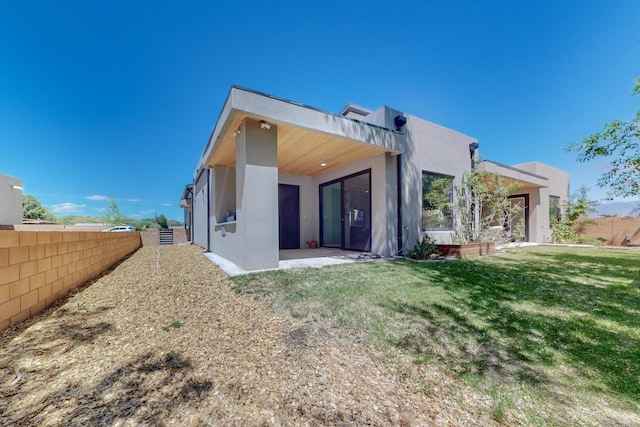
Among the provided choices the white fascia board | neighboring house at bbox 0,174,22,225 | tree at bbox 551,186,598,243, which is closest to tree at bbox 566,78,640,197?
the white fascia board

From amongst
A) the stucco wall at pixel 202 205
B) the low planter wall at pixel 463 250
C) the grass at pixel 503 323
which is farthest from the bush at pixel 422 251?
the stucco wall at pixel 202 205

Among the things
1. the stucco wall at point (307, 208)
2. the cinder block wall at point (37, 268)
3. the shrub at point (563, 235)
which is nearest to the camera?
the cinder block wall at point (37, 268)

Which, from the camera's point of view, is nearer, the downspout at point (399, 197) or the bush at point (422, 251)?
the bush at point (422, 251)

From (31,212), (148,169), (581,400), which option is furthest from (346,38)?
(31,212)

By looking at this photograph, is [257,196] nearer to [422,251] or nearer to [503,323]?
[503,323]

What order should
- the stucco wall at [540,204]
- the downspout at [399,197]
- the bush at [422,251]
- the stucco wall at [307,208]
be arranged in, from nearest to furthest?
the bush at [422,251] < the downspout at [399,197] < the stucco wall at [307,208] < the stucco wall at [540,204]

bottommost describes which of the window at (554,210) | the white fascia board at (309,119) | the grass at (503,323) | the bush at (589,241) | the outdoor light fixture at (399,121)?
the bush at (589,241)

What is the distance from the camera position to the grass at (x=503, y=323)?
1557 mm

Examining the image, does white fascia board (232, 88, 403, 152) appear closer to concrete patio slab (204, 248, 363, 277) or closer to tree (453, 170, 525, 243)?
concrete patio slab (204, 248, 363, 277)

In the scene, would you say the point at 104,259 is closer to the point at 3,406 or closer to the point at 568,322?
the point at 3,406

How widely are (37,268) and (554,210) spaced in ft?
65.1

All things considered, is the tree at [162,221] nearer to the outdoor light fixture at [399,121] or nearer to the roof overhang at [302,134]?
the roof overhang at [302,134]

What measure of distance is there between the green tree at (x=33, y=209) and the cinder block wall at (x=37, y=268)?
40658 mm

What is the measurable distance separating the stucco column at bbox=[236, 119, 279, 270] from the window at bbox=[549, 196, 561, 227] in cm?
1587
